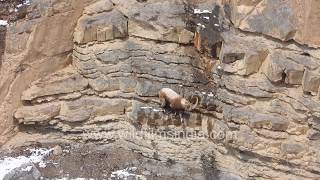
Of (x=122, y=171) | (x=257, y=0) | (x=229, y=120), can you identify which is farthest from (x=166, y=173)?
(x=257, y=0)

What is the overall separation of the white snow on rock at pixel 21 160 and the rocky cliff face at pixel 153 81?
347mm

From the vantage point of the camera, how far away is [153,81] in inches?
385

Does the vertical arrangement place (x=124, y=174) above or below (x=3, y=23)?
below

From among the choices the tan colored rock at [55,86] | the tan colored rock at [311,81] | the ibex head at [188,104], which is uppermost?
the tan colored rock at [311,81]

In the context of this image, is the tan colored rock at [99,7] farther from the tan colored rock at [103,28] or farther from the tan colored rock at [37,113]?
the tan colored rock at [37,113]

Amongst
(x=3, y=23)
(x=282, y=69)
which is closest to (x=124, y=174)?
(x=282, y=69)

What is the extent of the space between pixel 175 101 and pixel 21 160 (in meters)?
3.00

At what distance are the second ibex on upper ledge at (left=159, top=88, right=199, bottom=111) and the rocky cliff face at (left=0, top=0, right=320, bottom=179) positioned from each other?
177 millimetres

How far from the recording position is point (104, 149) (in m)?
10.0

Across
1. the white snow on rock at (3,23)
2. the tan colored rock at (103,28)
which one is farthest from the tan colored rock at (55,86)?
the white snow on rock at (3,23)

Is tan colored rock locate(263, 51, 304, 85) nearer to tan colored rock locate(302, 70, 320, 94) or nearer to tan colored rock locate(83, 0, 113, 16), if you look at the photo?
tan colored rock locate(302, 70, 320, 94)

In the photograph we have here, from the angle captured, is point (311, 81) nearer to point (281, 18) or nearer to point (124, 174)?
point (281, 18)

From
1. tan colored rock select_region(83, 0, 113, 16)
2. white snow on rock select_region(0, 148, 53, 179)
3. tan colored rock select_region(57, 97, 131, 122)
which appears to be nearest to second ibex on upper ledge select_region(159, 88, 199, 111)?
tan colored rock select_region(57, 97, 131, 122)

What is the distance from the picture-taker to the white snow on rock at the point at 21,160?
9.22 meters
